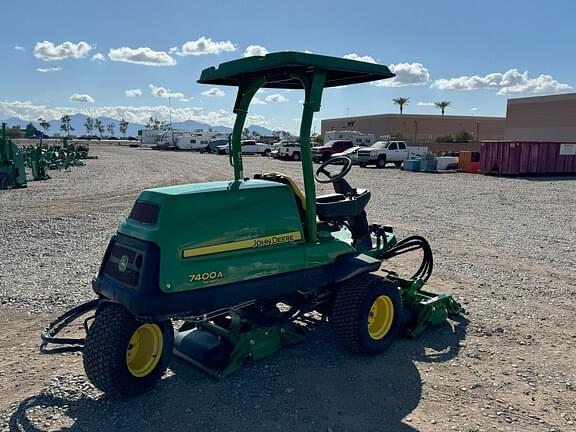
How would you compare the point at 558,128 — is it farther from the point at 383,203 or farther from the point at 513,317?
the point at 513,317

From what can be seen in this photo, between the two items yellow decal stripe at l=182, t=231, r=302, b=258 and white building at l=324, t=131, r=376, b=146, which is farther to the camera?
white building at l=324, t=131, r=376, b=146

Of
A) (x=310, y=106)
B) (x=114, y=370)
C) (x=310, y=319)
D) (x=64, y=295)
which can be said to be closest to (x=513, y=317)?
(x=310, y=319)

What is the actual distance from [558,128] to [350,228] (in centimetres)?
4941

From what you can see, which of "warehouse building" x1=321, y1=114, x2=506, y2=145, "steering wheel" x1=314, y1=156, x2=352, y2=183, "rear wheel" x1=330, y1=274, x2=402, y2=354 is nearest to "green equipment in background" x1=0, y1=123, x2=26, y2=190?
"steering wheel" x1=314, y1=156, x2=352, y2=183

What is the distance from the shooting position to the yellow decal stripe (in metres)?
3.48

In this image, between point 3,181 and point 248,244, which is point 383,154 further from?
point 248,244

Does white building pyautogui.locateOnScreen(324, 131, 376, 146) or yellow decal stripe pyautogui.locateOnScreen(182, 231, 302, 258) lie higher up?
white building pyautogui.locateOnScreen(324, 131, 376, 146)

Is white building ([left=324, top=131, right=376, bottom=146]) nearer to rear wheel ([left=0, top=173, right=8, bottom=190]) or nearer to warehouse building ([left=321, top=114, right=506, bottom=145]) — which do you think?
warehouse building ([left=321, top=114, right=506, bottom=145])

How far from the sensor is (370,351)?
4.23m

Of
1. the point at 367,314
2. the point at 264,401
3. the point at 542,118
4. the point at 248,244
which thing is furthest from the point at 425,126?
the point at 264,401

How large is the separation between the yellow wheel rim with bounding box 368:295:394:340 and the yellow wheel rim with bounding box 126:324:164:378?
1.84 metres

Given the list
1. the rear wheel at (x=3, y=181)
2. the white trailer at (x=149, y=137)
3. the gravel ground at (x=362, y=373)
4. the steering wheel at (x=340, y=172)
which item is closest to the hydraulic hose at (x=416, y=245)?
the gravel ground at (x=362, y=373)

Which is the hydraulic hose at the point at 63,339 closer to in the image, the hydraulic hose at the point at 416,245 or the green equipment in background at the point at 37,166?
the hydraulic hose at the point at 416,245

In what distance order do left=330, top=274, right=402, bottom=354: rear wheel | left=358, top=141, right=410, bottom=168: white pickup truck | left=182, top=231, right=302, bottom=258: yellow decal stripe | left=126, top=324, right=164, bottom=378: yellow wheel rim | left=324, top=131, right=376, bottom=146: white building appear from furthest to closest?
left=324, top=131, right=376, bottom=146: white building < left=358, top=141, right=410, bottom=168: white pickup truck < left=330, top=274, right=402, bottom=354: rear wheel < left=126, top=324, right=164, bottom=378: yellow wheel rim < left=182, top=231, right=302, bottom=258: yellow decal stripe
